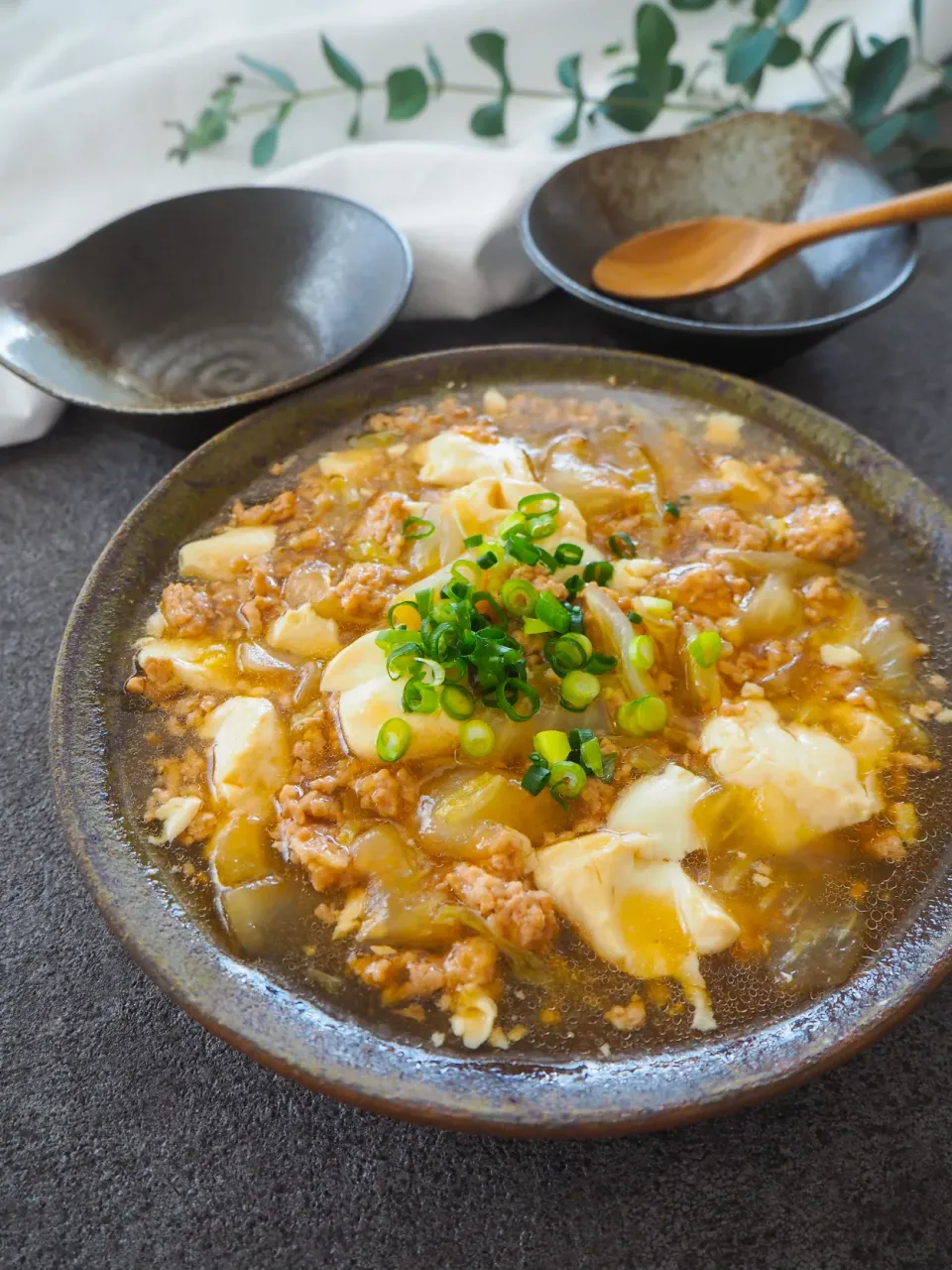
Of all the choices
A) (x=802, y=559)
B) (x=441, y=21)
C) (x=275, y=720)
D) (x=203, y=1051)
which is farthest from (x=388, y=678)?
(x=441, y=21)

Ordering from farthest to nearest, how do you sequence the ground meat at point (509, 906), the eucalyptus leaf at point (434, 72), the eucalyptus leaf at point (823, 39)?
the eucalyptus leaf at point (434, 72) < the eucalyptus leaf at point (823, 39) < the ground meat at point (509, 906)

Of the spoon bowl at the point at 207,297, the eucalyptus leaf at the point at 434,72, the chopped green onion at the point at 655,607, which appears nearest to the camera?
the chopped green onion at the point at 655,607

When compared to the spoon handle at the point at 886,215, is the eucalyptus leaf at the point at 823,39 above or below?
above

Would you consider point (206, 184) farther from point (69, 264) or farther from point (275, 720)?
point (275, 720)

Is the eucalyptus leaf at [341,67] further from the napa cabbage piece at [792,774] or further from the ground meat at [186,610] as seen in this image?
the napa cabbage piece at [792,774]

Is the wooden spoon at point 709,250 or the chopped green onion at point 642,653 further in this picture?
the wooden spoon at point 709,250

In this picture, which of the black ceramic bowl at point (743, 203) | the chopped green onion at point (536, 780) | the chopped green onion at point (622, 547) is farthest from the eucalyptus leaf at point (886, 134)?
the chopped green onion at point (536, 780)

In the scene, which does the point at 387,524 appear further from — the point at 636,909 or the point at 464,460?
the point at 636,909
